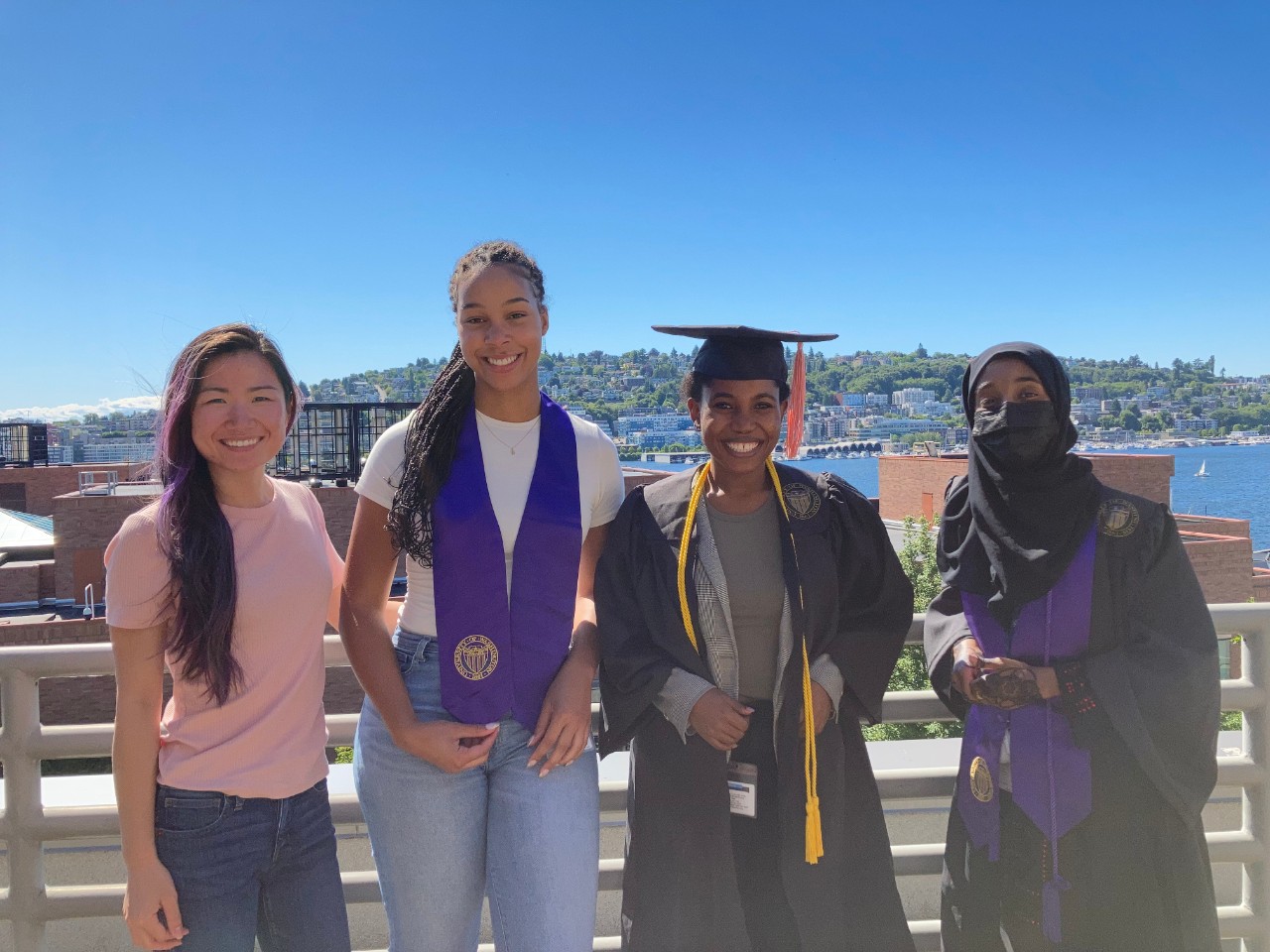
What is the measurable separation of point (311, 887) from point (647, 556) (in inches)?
43.2

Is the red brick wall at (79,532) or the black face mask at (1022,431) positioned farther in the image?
the red brick wall at (79,532)

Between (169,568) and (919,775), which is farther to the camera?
(919,775)

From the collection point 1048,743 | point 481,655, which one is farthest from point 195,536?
point 1048,743

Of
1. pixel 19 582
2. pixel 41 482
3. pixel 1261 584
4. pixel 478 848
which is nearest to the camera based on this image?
pixel 478 848

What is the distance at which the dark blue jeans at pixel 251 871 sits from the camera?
1.93 meters

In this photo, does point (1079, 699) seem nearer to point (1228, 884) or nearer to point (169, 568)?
point (1228, 884)

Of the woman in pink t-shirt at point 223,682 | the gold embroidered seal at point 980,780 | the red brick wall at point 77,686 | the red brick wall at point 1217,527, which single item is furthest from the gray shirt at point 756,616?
the red brick wall at point 1217,527

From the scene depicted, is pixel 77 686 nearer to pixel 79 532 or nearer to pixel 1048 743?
pixel 79 532

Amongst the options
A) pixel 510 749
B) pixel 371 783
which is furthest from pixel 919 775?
pixel 371 783

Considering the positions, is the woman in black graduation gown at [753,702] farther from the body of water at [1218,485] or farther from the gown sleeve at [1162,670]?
the body of water at [1218,485]

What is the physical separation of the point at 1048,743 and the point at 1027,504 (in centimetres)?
61

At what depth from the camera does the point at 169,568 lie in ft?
6.32

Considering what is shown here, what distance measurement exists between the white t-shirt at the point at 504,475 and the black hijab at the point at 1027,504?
98 cm

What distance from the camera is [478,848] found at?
2.12 meters
